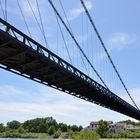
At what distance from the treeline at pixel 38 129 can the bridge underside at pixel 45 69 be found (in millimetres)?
94321

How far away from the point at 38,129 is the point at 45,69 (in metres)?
132

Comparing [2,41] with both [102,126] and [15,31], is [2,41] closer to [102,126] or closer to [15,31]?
[15,31]

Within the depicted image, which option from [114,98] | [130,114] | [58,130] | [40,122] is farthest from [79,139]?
[40,122]

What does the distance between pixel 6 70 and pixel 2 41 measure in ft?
18.3

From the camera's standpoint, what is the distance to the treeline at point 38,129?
14220 centimetres

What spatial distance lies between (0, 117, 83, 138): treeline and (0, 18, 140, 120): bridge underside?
94.3 metres

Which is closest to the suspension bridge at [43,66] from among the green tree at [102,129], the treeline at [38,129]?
the green tree at [102,129]

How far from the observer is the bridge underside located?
21.9 meters

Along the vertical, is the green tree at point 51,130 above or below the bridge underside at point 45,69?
above

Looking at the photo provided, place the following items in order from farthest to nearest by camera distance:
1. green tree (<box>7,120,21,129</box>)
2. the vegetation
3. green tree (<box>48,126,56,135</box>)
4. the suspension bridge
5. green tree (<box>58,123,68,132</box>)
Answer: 1. green tree (<box>7,120,21,129</box>)
2. green tree (<box>58,123,68,132</box>)
3. green tree (<box>48,126,56,135</box>)
4. the vegetation
5. the suspension bridge

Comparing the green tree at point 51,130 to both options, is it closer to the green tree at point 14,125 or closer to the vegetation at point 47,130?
the vegetation at point 47,130

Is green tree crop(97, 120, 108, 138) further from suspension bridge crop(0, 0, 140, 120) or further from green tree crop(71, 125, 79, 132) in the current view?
suspension bridge crop(0, 0, 140, 120)

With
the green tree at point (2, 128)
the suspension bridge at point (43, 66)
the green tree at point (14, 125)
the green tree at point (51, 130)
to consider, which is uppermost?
the green tree at point (14, 125)

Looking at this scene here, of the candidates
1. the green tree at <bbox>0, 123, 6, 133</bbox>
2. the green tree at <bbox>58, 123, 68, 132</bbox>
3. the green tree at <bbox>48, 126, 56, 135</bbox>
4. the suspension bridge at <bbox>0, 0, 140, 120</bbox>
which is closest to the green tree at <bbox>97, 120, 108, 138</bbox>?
the green tree at <bbox>58, 123, 68, 132</bbox>
